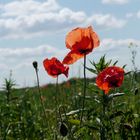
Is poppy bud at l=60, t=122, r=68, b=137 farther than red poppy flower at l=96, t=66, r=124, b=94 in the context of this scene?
Yes

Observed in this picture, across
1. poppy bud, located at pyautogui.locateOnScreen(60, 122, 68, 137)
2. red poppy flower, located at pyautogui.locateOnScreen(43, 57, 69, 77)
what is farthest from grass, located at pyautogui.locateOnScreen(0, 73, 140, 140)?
red poppy flower, located at pyautogui.locateOnScreen(43, 57, 69, 77)

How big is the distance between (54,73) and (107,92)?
1.77 feet

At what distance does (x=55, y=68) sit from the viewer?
3572 millimetres

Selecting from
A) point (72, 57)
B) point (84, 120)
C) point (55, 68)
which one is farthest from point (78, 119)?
point (72, 57)

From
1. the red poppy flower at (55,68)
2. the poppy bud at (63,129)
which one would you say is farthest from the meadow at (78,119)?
the red poppy flower at (55,68)

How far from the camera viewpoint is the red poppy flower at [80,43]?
10.6ft

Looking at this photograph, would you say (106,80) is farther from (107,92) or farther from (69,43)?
(69,43)

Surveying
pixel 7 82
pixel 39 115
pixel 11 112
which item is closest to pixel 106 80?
pixel 11 112

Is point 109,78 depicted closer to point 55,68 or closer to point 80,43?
point 80,43

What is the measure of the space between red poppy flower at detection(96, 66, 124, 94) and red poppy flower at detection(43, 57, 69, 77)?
0.44 meters

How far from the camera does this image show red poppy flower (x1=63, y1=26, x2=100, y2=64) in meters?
3.24

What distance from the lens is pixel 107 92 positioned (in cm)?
319

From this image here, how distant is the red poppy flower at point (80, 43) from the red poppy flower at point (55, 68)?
0.79 ft

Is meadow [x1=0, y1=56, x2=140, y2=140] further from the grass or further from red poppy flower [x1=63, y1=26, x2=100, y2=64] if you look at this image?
red poppy flower [x1=63, y1=26, x2=100, y2=64]
